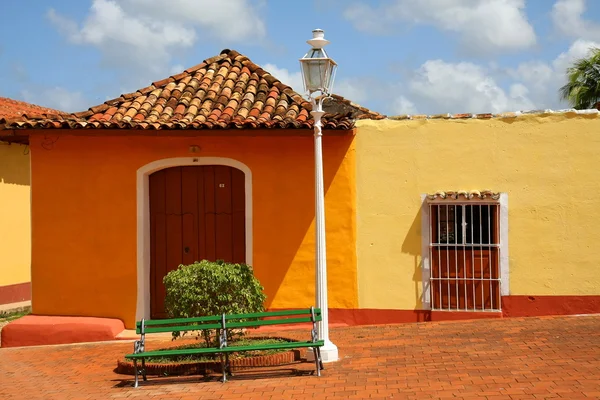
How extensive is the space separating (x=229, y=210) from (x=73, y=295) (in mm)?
2697

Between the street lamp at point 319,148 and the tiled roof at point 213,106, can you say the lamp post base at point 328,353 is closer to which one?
the street lamp at point 319,148

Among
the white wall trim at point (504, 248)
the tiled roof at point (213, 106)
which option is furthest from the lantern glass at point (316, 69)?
the white wall trim at point (504, 248)

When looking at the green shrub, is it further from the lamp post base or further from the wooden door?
the wooden door

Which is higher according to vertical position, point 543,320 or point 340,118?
point 340,118

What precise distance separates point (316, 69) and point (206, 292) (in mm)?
2902

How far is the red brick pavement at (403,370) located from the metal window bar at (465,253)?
56cm

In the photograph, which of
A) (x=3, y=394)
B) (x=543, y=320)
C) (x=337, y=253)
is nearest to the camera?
(x=3, y=394)

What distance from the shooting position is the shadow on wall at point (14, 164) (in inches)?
714

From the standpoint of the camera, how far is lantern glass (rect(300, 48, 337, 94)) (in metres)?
9.01

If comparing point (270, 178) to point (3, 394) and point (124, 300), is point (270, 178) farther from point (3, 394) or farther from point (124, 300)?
point (3, 394)

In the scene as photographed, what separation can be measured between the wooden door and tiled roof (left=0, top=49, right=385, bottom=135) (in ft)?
2.99

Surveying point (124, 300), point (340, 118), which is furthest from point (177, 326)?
point (340, 118)

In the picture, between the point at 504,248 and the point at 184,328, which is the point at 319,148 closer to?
the point at 184,328

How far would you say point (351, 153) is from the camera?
11555 mm
